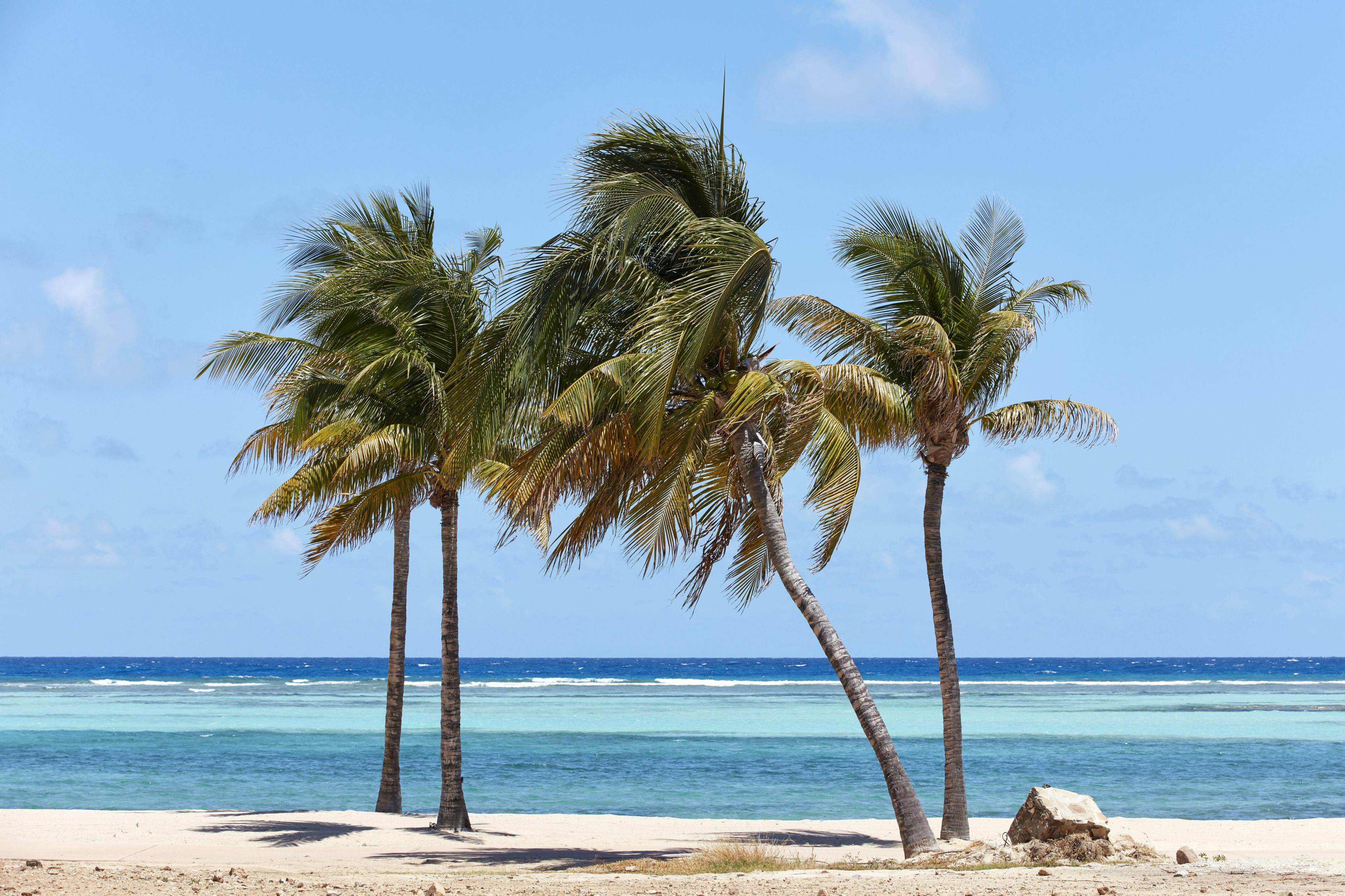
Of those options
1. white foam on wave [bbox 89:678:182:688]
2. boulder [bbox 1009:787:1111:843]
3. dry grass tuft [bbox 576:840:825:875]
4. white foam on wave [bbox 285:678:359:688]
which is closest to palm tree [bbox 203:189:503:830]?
dry grass tuft [bbox 576:840:825:875]

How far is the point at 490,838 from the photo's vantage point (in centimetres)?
1337

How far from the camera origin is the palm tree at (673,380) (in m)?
10.3

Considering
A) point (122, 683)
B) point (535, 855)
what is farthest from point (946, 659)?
point (122, 683)

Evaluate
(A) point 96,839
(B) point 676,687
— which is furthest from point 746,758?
(B) point 676,687

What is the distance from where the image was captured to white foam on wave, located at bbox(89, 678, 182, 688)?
63.7 metres

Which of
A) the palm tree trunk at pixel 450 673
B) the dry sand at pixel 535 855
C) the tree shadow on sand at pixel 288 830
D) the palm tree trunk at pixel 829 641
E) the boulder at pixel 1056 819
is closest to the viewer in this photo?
the dry sand at pixel 535 855

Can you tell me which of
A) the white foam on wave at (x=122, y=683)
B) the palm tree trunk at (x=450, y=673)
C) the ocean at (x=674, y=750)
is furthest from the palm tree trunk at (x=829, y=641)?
the white foam on wave at (x=122, y=683)

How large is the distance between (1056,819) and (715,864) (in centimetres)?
310

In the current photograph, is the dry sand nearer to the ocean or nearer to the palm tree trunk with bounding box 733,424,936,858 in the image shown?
the palm tree trunk with bounding box 733,424,936,858

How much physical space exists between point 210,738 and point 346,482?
19969 mm

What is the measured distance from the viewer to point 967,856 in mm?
9969

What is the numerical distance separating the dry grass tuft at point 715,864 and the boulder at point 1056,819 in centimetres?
191

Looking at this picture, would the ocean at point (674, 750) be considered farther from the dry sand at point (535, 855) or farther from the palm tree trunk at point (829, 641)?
the palm tree trunk at point (829, 641)

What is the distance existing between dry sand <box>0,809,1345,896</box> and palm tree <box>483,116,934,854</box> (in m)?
2.37
